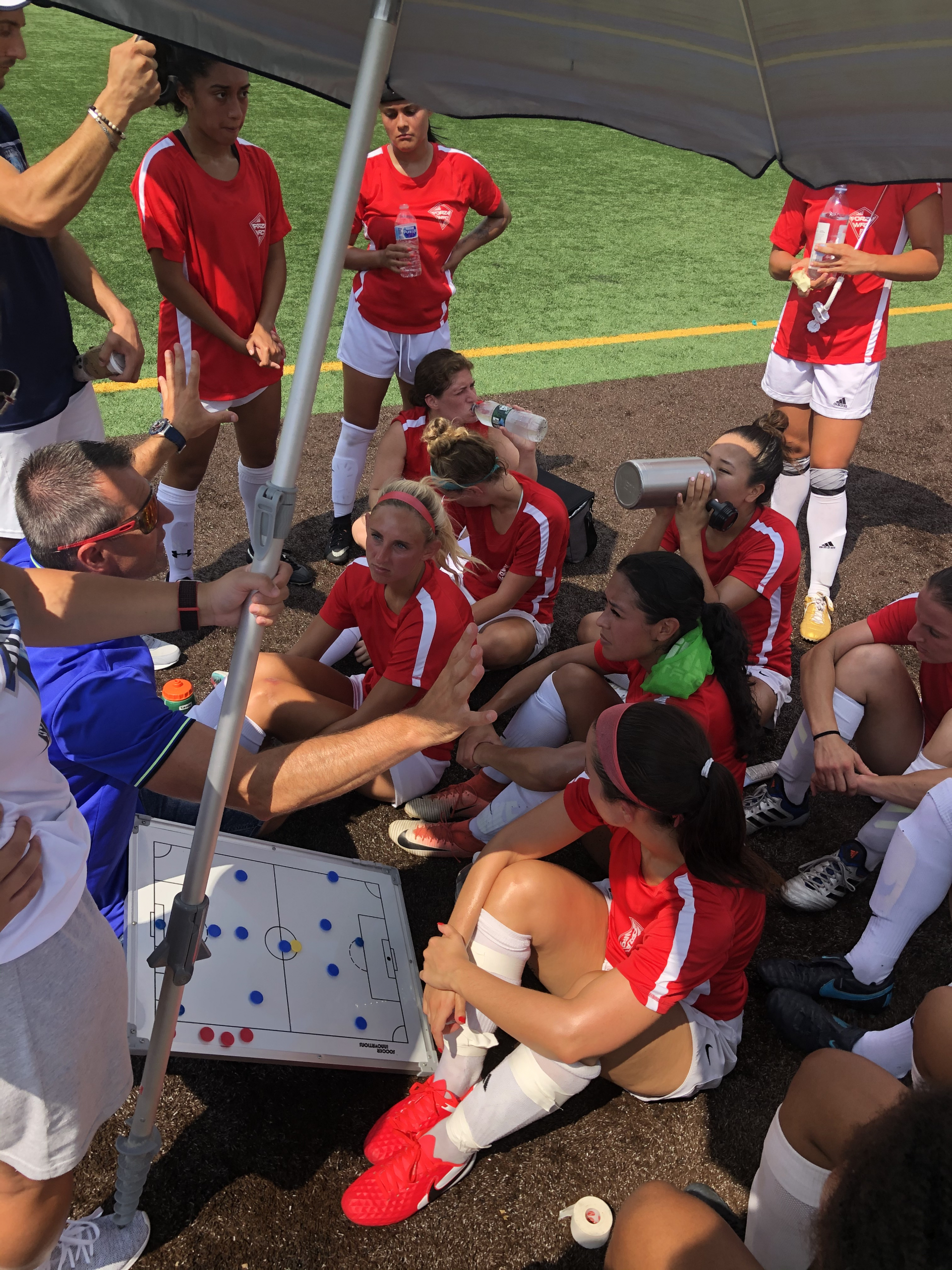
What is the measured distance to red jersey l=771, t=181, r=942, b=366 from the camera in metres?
4.11

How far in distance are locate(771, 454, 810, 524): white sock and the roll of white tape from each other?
10.5 ft

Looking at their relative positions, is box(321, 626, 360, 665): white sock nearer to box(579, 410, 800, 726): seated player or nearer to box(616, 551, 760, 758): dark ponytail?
box(579, 410, 800, 726): seated player

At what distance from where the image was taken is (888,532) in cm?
528

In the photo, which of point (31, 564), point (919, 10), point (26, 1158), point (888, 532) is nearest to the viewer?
point (919, 10)

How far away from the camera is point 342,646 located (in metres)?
3.87

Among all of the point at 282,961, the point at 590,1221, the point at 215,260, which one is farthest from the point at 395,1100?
the point at 215,260

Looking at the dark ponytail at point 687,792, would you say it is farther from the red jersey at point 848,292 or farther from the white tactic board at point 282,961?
the red jersey at point 848,292

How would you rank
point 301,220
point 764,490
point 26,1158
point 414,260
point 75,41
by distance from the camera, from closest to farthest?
point 26,1158
point 764,490
point 414,260
point 301,220
point 75,41

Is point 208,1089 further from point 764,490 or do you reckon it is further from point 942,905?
point 764,490

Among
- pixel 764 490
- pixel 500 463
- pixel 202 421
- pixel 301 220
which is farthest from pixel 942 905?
pixel 301 220

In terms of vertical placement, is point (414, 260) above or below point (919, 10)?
below

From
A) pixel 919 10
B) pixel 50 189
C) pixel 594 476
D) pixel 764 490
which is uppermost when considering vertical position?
pixel 919 10

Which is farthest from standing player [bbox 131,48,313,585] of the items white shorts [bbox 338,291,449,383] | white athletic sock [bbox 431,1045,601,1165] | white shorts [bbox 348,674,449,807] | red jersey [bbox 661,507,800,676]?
white athletic sock [bbox 431,1045,601,1165]

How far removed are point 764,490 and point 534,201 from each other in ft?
22.1
